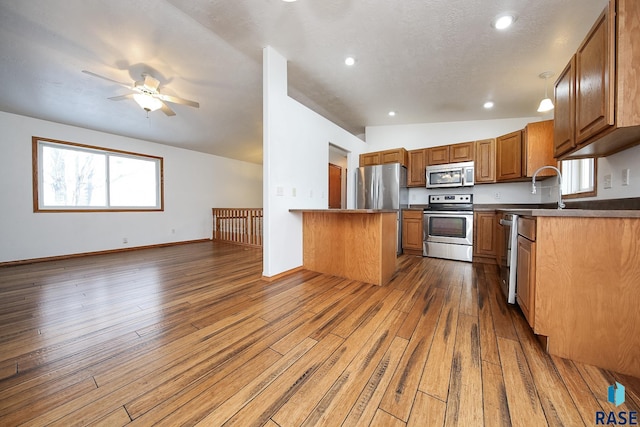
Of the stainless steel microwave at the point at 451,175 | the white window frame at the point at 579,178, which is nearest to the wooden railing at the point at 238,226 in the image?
the stainless steel microwave at the point at 451,175

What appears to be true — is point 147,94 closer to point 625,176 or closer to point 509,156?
point 625,176

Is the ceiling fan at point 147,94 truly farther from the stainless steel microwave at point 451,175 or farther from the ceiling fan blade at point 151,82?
the stainless steel microwave at point 451,175

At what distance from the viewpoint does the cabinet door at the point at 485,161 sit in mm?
3848

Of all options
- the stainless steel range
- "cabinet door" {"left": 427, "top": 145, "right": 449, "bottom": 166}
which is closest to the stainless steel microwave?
"cabinet door" {"left": 427, "top": 145, "right": 449, "bottom": 166}

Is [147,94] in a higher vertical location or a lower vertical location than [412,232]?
higher

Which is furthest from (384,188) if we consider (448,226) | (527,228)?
(527,228)

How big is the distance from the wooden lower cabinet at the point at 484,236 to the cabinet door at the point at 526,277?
6.67ft

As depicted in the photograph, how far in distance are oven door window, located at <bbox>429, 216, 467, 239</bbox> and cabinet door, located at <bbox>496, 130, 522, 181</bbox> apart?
99 centimetres

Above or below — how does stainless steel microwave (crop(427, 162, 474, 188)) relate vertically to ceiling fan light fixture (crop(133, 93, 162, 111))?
below

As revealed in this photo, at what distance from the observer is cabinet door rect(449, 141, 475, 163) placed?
4016 millimetres

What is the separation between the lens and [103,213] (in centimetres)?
447

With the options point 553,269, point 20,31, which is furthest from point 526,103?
point 20,31

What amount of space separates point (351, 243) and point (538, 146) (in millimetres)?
3163
